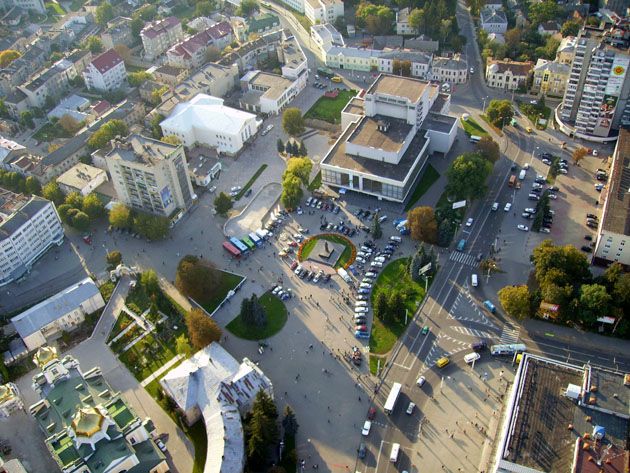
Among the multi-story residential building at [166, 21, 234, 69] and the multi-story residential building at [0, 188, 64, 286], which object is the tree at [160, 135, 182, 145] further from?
the multi-story residential building at [166, 21, 234, 69]

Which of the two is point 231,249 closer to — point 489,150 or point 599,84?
point 489,150

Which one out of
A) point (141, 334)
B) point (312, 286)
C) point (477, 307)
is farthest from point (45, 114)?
point (477, 307)

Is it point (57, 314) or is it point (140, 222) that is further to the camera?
point (140, 222)

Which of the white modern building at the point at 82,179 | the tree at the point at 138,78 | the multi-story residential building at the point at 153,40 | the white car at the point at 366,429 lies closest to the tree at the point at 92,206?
the white modern building at the point at 82,179

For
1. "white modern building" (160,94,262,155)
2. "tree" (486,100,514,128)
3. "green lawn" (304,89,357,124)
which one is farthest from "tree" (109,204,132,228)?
"tree" (486,100,514,128)

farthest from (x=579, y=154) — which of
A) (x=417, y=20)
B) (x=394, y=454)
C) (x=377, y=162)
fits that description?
(x=394, y=454)
